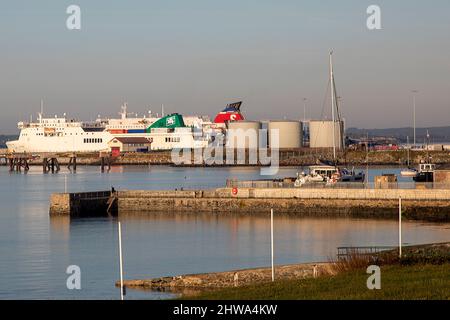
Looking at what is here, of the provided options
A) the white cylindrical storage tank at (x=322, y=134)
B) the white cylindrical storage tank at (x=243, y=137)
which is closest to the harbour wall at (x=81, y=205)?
the white cylindrical storage tank at (x=322, y=134)

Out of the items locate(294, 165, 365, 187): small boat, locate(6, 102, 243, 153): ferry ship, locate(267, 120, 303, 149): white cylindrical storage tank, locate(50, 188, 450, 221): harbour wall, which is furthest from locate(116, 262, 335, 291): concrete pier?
locate(6, 102, 243, 153): ferry ship

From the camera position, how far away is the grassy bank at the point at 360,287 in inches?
680

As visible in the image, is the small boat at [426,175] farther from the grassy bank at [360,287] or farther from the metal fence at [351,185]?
the grassy bank at [360,287]

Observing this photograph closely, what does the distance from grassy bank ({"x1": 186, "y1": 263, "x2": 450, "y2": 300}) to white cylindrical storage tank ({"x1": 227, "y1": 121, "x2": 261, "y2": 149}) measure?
10899 cm

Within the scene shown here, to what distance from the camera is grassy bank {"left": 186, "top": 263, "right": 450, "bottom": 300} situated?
17.3 metres

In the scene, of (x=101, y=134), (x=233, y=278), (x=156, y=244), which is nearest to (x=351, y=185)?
(x=156, y=244)

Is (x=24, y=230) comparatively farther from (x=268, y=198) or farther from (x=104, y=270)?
(x=104, y=270)

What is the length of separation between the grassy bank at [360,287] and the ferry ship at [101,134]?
127395 mm

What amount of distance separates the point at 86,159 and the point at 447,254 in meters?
123

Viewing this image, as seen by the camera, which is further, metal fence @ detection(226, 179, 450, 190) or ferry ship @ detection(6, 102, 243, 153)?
ferry ship @ detection(6, 102, 243, 153)

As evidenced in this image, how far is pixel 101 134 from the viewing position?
151 m

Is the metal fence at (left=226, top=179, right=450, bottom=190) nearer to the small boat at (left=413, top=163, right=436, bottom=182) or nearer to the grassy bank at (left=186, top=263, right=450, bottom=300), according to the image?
the small boat at (left=413, top=163, right=436, bottom=182)

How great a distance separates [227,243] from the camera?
126 feet

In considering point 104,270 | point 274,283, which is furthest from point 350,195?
point 274,283
